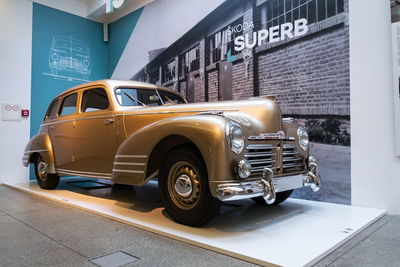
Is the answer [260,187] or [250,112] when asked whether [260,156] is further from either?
[250,112]

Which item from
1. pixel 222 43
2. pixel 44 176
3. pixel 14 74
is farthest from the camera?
pixel 14 74

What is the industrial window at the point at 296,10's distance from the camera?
372 cm

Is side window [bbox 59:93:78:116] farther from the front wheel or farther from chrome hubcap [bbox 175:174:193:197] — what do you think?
chrome hubcap [bbox 175:174:193:197]

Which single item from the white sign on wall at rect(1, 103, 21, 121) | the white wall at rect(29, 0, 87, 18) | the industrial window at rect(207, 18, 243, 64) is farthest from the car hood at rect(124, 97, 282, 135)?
the white wall at rect(29, 0, 87, 18)

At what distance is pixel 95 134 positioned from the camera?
3795 mm

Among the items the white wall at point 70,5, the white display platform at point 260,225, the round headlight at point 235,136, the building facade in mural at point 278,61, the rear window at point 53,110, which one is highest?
the white wall at point 70,5

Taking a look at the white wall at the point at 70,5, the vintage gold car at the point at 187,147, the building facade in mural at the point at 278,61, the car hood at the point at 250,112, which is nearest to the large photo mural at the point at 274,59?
the building facade in mural at the point at 278,61

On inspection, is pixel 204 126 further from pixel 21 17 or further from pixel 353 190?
pixel 21 17

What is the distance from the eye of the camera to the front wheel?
2.35 meters

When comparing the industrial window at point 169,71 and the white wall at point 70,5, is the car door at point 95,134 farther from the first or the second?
the white wall at point 70,5

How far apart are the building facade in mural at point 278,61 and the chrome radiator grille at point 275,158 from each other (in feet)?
3.28

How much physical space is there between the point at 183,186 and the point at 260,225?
74cm

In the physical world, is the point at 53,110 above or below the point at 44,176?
above

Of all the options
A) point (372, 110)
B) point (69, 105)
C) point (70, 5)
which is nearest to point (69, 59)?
point (70, 5)
